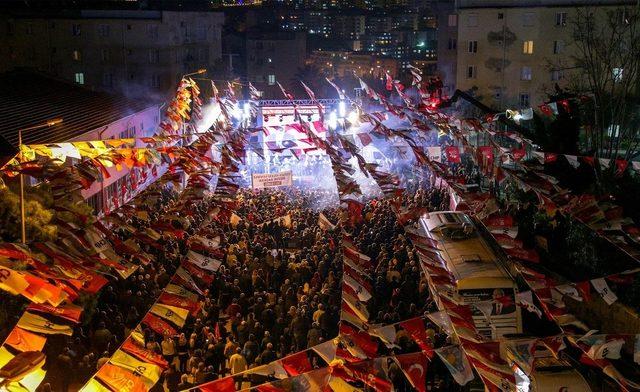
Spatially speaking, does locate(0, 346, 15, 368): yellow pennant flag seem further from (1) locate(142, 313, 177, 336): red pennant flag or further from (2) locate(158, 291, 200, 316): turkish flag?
(2) locate(158, 291, 200, 316): turkish flag

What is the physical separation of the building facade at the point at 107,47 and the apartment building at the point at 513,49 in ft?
65.7

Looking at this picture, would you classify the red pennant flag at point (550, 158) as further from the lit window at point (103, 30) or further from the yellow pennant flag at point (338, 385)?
the lit window at point (103, 30)

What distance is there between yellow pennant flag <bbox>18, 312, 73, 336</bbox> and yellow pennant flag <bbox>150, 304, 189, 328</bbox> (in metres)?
1.44

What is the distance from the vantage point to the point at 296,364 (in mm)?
10836

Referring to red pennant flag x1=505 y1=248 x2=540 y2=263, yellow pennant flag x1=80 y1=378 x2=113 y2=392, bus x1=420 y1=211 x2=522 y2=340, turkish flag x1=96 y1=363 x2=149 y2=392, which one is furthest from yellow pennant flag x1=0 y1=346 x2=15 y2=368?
red pennant flag x1=505 y1=248 x2=540 y2=263

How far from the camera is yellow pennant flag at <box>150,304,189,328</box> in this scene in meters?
11.5

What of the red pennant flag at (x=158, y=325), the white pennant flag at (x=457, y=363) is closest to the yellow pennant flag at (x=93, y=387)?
the red pennant flag at (x=158, y=325)

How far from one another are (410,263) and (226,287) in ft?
15.1

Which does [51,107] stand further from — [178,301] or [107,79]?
[178,301]

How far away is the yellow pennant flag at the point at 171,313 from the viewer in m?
11.5

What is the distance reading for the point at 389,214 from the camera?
77.1ft

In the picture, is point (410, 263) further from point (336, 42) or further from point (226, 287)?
point (336, 42)

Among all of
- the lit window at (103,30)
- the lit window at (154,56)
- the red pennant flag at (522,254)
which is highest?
the lit window at (103,30)

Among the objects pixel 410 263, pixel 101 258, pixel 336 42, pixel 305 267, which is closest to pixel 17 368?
pixel 101 258
